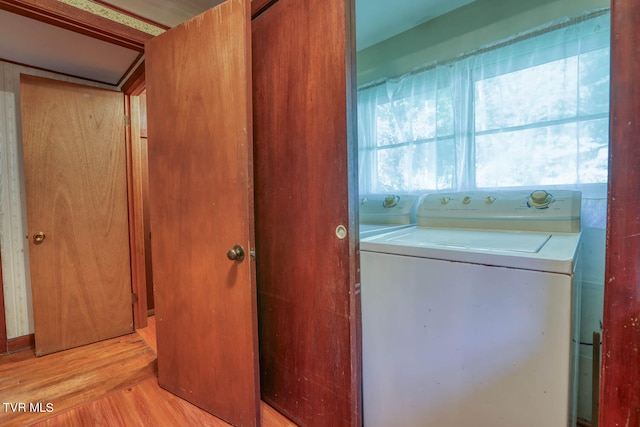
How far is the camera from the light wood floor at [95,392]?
140cm

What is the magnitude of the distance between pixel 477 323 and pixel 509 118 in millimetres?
1242

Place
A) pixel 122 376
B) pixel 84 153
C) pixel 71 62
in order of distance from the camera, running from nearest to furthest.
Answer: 1. pixel 122 376
2. pixel 71 62
3. pixel 84 153

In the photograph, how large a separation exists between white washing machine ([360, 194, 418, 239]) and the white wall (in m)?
2.37

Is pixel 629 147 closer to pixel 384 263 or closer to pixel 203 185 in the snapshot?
pixel 384 263

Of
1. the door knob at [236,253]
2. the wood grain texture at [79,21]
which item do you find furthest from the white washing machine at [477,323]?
the wood grain texture at [79,21]

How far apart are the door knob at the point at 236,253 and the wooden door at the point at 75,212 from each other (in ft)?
5.31

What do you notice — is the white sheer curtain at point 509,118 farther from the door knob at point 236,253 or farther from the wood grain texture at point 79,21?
the wood grain texture at point 79,21

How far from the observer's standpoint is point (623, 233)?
0.60 m

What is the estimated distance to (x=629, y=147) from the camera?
0.58 metres

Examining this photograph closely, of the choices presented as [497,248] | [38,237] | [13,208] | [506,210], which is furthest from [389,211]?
[13,208]

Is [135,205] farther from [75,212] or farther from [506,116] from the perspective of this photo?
[506,116]

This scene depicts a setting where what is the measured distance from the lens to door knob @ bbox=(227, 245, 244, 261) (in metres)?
1.23

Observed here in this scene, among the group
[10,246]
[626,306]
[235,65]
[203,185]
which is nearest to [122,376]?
[10,246]

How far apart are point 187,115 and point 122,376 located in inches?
63.4
